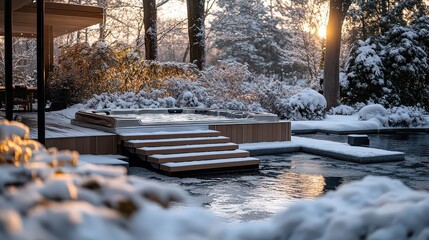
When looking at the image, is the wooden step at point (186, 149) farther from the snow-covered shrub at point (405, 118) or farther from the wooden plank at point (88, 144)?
the snow-covered shrub at point (405, 118)

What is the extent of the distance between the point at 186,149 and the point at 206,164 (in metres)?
0.52

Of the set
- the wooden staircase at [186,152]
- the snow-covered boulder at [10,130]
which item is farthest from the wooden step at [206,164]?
the snow-covered boulder at [10,130]

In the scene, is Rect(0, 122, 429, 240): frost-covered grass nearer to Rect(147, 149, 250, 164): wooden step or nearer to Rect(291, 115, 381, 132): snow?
Rect(147, 149, 250, 164): wooden step

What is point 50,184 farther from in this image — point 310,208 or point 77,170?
point 310,208

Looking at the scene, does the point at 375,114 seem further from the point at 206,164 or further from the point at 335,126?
the point at 206,164

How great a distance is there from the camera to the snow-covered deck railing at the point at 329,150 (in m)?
8.29

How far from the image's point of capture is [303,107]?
14492 millimetres

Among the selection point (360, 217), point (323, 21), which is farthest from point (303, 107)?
point (360, 217)

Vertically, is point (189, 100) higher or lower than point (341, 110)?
higher

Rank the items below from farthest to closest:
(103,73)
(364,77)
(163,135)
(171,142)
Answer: (364,77)
(103,73)
(163,135)
(171,142)

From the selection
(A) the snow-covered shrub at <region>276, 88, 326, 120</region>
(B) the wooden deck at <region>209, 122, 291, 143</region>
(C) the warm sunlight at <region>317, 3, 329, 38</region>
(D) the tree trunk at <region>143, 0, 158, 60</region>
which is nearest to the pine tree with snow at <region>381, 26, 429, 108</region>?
(A) the snow-covered shrub at <region>276, 88, 326, 120</region>

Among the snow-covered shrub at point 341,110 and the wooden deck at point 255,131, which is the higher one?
the snow-covered shrub at point 341,110

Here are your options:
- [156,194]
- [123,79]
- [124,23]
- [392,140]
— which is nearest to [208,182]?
[156,194]

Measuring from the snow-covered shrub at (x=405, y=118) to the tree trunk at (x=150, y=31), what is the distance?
704cm
